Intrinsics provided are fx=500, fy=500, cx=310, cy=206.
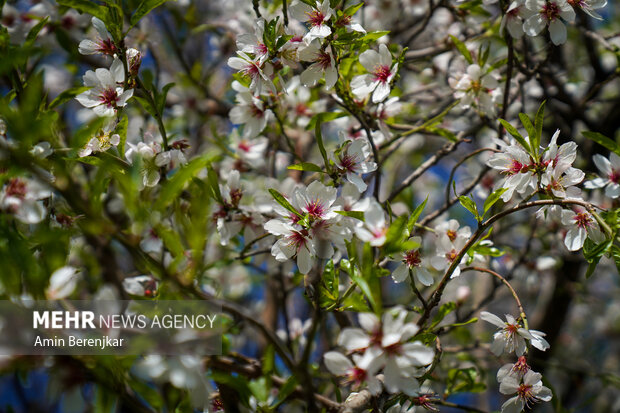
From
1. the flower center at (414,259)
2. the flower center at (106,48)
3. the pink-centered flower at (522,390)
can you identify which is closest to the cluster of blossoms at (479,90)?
the flower center at (414,259)

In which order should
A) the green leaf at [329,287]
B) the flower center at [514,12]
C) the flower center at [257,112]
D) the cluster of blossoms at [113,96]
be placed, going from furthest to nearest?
the flower center at [257,112], the flower center at [514,12], the cluster of blossoms at [113,96], the green leaf at [329,287]

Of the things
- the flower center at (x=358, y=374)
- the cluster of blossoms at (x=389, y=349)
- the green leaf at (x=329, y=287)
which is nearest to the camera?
the cluster of blossoms at (x=389, y=349)

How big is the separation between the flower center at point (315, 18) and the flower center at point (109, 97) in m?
0.49

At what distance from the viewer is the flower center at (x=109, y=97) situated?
3.89 feet

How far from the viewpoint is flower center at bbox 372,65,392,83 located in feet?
3.98

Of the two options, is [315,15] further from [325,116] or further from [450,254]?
[450,254]

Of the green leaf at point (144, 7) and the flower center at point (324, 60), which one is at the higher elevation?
the green leaf at point (144, 7)

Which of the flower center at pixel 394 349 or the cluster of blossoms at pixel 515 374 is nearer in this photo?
the flower center at pixel 394 349

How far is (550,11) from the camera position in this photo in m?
1.21

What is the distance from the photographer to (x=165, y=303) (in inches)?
38.8

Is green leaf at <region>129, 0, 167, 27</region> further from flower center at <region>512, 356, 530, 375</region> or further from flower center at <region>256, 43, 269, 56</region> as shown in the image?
flower center at <region>512, 356, 530, 375</region>

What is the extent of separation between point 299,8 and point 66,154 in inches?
24.3

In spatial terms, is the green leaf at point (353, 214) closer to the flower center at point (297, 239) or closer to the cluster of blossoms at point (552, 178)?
the flower center at point (297, 239)

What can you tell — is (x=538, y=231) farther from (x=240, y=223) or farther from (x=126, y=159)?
(x=126, y=159)
